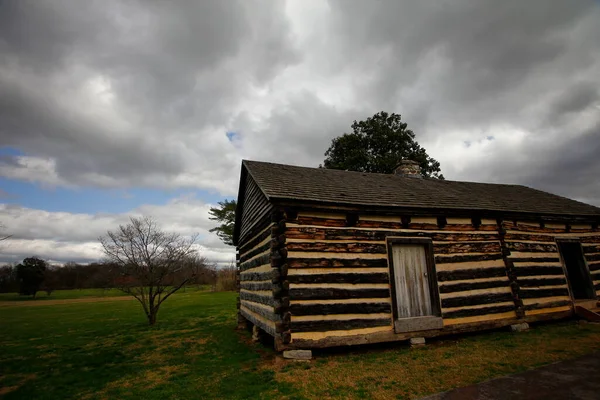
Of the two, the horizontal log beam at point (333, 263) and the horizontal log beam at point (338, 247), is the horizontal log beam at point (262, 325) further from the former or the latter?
the horizontal log beam at point (338, 247)

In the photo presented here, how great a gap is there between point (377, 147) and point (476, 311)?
73.9 ft

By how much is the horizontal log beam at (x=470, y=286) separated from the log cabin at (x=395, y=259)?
3 centimetres

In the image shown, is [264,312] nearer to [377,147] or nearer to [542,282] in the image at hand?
[542,282]

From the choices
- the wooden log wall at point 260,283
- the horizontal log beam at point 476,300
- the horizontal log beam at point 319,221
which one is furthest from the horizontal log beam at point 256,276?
the horizontal log beam at point 476,300

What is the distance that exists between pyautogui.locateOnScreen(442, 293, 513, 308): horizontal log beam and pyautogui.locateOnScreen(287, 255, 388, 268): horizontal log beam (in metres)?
2.20

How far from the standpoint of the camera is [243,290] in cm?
1129

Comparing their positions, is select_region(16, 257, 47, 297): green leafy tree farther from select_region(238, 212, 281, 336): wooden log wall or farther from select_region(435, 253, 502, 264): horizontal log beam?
select_region(435, 253, 502, 264): horizontal log beam

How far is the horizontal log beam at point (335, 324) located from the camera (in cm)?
638

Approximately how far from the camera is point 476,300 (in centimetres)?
812

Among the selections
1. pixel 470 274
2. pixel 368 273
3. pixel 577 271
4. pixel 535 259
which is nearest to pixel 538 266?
pixel 535 259

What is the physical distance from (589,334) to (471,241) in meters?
3.48

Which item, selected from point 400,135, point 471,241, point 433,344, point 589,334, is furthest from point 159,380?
point 400,135

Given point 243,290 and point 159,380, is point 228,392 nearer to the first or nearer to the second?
point 159,380

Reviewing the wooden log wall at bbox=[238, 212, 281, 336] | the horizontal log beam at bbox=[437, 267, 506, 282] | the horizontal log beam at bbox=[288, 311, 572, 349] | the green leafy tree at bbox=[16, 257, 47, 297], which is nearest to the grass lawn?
the horizontal log beam at bbox=[288, 311, 572, 349]
